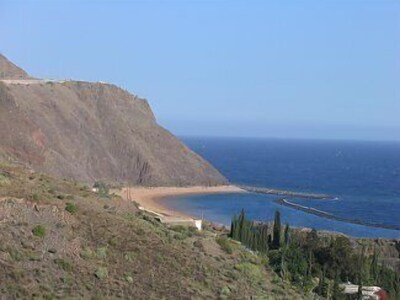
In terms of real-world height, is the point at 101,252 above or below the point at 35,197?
below

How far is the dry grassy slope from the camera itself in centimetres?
1919

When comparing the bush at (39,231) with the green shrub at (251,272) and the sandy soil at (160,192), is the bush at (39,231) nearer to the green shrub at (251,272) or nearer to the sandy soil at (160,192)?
the green shrub at (251,272)

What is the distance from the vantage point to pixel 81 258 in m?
20.8

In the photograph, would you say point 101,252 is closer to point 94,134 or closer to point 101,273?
point 101,273

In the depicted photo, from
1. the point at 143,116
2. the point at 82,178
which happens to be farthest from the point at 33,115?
the point at 143,116

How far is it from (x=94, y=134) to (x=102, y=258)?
99576mm

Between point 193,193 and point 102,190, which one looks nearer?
point 102,190

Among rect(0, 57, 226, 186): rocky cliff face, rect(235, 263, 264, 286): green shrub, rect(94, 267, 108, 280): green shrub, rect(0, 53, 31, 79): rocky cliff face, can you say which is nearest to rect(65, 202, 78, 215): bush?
rect(94, 267, 108, 280): green shrub

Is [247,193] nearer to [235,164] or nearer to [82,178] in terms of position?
[82,178]

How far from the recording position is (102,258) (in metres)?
21.2

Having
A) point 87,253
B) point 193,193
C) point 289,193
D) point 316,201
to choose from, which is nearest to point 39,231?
point 87,253

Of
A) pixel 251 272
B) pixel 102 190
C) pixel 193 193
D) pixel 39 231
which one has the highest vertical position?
pixel 39 231

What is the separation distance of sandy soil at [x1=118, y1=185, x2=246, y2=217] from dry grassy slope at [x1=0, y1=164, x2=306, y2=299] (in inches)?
2521

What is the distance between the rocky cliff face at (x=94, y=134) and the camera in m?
96.3
